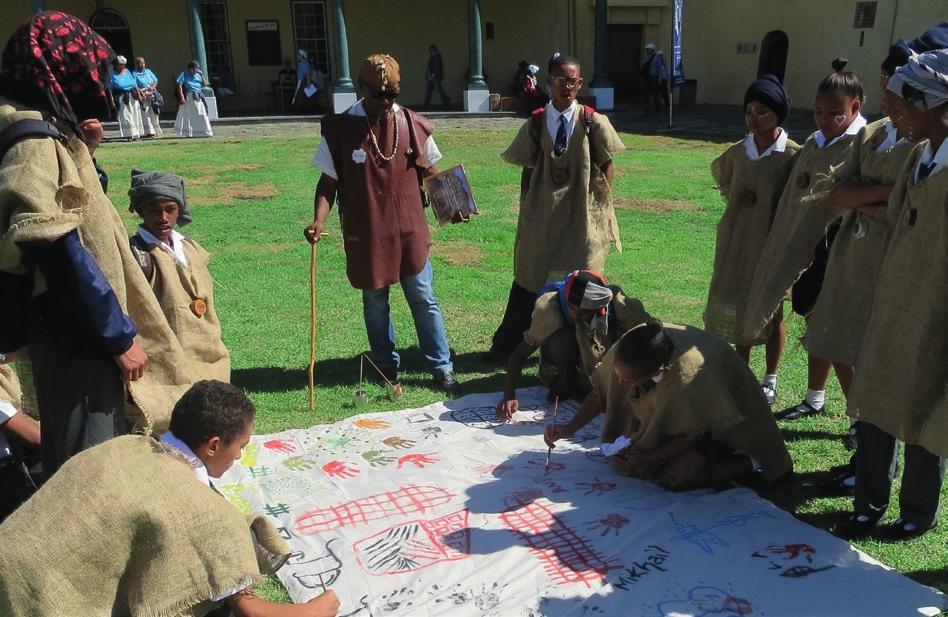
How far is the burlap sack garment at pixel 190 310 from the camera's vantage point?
355cm

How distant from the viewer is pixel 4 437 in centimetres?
324

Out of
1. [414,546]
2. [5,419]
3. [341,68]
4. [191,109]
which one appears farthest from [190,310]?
[341,68]

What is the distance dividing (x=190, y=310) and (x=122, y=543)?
5.82ft

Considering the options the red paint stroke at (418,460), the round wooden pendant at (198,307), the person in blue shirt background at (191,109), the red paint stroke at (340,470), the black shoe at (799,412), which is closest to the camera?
the round wooden pendant at (198,307)

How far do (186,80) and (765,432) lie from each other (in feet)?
54.4

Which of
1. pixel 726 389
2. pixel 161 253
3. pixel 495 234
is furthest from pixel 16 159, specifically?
pixel 495 234

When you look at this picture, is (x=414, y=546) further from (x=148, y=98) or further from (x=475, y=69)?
(x=475, y=69)

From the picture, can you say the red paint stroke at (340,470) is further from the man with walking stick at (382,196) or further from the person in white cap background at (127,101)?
the person in white cap background at (127,101)

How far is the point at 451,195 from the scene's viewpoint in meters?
4.78

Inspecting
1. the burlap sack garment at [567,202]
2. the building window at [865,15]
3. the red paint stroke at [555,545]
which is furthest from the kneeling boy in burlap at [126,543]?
the building window at [865,15]

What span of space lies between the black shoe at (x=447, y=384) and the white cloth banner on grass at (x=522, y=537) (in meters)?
0.60

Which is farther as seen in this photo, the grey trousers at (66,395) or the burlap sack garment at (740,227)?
the burlap sack garment at (740,227)

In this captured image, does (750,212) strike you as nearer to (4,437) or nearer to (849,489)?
(849,489)

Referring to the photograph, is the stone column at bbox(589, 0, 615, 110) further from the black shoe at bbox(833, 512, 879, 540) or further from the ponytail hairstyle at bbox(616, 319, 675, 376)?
the black shoe at bbox(833, 512, 879, 540)
